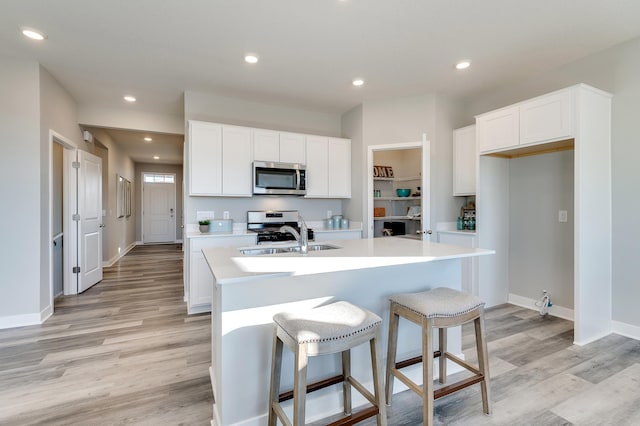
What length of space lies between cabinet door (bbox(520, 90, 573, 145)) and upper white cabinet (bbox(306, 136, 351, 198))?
2.24m

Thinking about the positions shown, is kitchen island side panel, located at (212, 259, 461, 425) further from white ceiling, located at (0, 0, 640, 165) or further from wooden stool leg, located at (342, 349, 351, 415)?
white ceiling, located at (0, 0, 640, 165)

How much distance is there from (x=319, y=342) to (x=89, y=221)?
15.4ft

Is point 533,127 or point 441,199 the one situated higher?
point 533,127

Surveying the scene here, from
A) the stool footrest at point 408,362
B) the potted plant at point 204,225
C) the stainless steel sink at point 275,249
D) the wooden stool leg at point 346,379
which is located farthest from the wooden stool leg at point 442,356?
the potted plant at point 204,225

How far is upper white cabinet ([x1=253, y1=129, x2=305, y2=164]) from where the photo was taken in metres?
4.04

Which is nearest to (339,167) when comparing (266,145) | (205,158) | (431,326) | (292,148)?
(292,148)

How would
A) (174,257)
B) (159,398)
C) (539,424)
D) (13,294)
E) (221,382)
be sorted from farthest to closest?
(174,257)
(13,294)
(159,398)
(539,424)
(221,382)

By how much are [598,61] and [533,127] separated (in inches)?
34.8

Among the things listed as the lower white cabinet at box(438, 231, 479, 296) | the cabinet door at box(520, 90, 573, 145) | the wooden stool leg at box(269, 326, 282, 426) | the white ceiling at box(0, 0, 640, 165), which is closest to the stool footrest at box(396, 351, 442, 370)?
the wooden stool leg at box(269, 326, 282, 426)

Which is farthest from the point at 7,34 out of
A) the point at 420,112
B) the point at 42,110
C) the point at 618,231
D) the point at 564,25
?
the point at 618,231

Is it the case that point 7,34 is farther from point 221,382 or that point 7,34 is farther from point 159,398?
point 221,382

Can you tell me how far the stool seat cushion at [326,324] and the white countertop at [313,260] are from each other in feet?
0.68

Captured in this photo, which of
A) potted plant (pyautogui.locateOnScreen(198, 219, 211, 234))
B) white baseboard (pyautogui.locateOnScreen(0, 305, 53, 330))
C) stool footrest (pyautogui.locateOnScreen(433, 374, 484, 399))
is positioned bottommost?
white baseboard (pyautogui.locateOnScreen(0, 305, 53, 330))

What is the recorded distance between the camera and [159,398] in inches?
76.3
